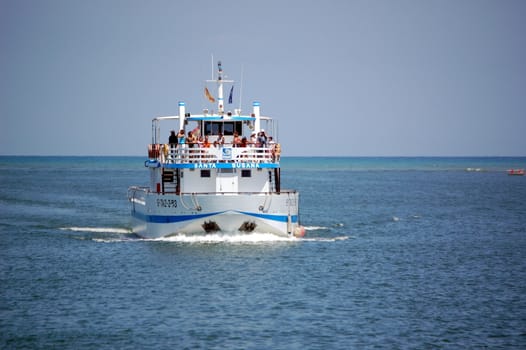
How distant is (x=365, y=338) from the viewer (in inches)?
926

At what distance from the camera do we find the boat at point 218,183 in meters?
37.9

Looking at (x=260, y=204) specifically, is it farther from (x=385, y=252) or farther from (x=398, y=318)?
(x=398, y=318)

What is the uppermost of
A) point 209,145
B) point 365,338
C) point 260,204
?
point 209,145

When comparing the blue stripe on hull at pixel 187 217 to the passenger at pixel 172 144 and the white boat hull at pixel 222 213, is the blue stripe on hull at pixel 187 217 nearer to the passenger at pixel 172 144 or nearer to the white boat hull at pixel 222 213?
the white boat hull at pixel 222 213

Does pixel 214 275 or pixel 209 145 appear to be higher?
pixel 209 145

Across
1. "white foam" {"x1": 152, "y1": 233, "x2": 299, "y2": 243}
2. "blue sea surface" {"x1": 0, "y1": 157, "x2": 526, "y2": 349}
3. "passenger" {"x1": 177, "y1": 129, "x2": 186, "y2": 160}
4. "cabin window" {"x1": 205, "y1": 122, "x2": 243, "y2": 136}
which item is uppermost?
"cabin window" {"x1": 205, "y1": 122, "x2": 243, "y2": 136}

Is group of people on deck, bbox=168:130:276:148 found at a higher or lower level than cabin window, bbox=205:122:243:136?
lower

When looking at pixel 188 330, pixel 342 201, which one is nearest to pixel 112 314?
pixel 188 330

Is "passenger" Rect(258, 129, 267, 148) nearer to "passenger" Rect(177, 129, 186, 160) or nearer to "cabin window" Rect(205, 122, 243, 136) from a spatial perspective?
"cabin window" Rect(205, 122, 243, 136)

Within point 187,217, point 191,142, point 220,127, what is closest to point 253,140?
point 220,127

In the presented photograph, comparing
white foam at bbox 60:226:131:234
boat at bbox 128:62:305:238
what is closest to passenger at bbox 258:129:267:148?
boat at bbox 128:62:305:238

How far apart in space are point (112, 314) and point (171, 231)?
12951 mm

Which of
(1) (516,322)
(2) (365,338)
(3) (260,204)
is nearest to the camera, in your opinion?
(2) (365,338)

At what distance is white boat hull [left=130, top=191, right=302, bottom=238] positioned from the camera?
37719 millimetres
